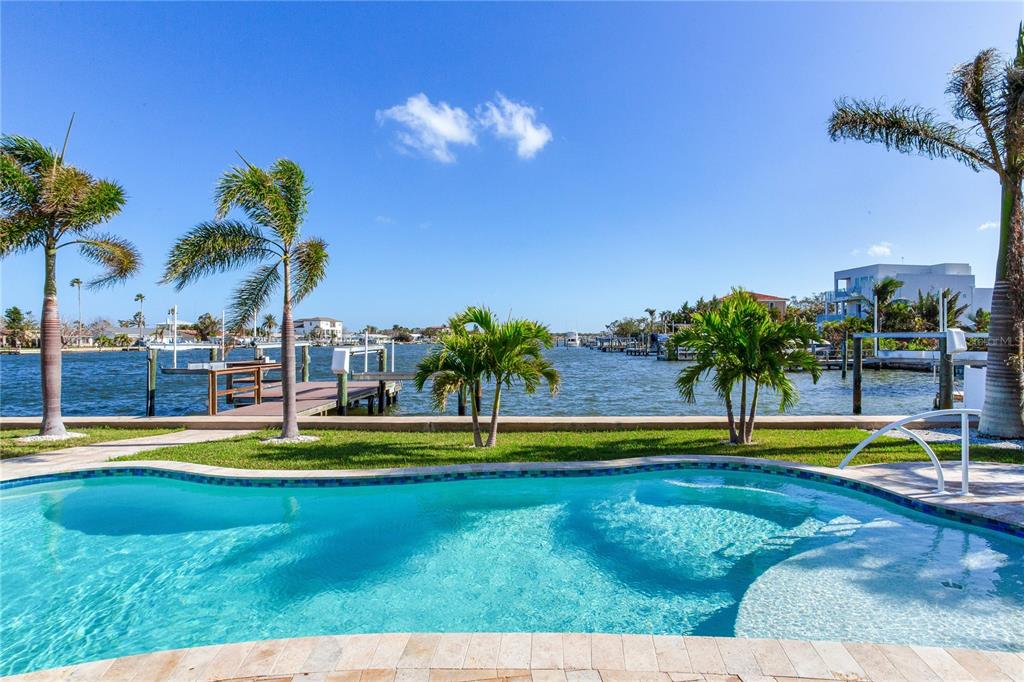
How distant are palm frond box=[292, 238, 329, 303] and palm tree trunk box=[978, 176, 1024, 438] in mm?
13848

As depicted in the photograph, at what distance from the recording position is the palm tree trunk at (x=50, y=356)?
9812 mm

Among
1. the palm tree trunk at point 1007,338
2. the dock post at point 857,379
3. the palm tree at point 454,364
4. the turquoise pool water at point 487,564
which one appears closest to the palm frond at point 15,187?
the turquoise pool water at point 487,564

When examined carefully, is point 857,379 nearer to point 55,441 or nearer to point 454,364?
point 454,364

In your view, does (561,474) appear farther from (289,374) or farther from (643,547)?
(289,374)

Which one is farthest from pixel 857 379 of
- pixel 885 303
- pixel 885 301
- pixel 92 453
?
pixel 885 303

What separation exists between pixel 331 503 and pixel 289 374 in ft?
13.2

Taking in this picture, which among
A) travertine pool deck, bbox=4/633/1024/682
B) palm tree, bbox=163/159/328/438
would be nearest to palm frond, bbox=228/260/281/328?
palm tree, bbox=163/159/328/438

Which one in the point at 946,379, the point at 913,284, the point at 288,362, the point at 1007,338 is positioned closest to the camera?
the point at 1007,338

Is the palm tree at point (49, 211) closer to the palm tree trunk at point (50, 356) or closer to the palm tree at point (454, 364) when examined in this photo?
the palm tree trunk at point (50, 356)

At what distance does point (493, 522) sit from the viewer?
→ 609cm

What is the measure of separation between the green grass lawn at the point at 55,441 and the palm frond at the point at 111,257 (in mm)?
3466

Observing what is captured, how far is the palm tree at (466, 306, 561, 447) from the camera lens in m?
8.43

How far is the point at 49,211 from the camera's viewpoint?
9445mm

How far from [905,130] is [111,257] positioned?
58.5 feet
